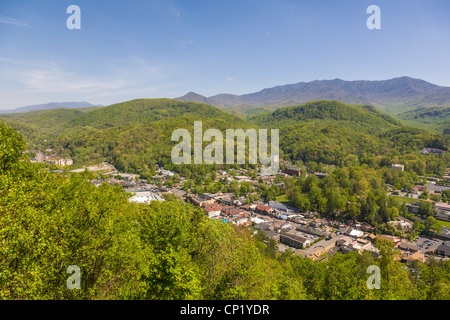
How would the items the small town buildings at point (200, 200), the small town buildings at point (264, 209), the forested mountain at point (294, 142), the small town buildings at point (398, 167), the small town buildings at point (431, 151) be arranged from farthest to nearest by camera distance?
Answer: the small town buildings at point (431, 151)
the forested mountain at point (294, 142)
the small town buildings at point (398, 167)
the small town buildings at point (200, 200)
the small town buildings at point (264, 209)

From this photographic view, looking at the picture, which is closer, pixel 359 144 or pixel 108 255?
pixel 108 255

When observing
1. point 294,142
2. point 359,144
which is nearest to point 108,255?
point 294,142

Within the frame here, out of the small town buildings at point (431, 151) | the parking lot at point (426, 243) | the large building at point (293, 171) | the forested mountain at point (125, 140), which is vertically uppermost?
the forested mountain at point (125, 140)

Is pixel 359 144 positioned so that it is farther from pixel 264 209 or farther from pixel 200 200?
pixel 200 200

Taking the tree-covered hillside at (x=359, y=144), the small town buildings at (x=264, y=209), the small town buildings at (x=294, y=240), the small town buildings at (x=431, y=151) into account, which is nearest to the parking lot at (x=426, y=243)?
the small town buildings at (x=294, y=240)

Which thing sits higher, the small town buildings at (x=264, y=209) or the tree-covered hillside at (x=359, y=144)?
the tree-covered hillside at (x=359, y=144)

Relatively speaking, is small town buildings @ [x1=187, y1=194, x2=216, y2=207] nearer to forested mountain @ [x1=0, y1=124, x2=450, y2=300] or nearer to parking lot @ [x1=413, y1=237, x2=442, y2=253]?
parking lot @ [x1=413, y1=237, x2=442, y2=253]

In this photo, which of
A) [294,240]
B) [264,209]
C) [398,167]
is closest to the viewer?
[294,240]

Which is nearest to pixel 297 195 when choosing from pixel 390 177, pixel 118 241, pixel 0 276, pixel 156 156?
pixel 390 177

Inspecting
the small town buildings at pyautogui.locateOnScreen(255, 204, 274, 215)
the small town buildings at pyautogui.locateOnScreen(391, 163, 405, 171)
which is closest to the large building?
the small town buildings at pyautogui.locateOnScreen(391, 163, 405, 171)

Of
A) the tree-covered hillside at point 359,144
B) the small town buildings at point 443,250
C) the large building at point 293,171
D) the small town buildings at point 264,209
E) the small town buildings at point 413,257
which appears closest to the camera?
the small town buildings at point 413,257

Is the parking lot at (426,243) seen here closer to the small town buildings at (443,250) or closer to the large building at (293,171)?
the small town buildings at (443,250)

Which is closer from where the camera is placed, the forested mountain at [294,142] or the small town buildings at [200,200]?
the small town buildings at [200,200]
